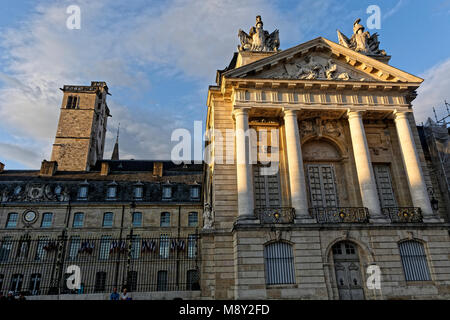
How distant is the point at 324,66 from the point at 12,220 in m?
31.3

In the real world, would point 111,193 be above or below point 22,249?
above

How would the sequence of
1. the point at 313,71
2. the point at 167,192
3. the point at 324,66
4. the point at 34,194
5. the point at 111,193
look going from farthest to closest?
1. the point at 167,192
2. the point at 111,193
3. the point at 34,194
4. the point at 324,66
5. the point at 313,71

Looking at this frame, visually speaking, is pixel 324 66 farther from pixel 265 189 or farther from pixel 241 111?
pixel 265 189

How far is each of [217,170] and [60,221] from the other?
21.6 m

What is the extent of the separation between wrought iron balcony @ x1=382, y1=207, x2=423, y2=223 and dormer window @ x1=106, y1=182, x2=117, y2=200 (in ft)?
85.0

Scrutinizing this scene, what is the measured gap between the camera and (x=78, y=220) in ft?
103

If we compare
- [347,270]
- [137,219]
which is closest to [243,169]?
[347,270]

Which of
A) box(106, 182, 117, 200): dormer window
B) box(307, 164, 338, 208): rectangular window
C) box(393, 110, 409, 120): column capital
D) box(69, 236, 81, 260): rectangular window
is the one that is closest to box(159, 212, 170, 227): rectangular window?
box(106, 182, 117, 200): dormer window

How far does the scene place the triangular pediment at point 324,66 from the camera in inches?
711

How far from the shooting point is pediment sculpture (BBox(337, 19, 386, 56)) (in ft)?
68.9

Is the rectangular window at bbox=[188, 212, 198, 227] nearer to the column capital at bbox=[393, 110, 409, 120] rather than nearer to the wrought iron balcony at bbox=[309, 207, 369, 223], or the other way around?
the wrought iron balcony at bbox=[309, 207, 369, 223]
